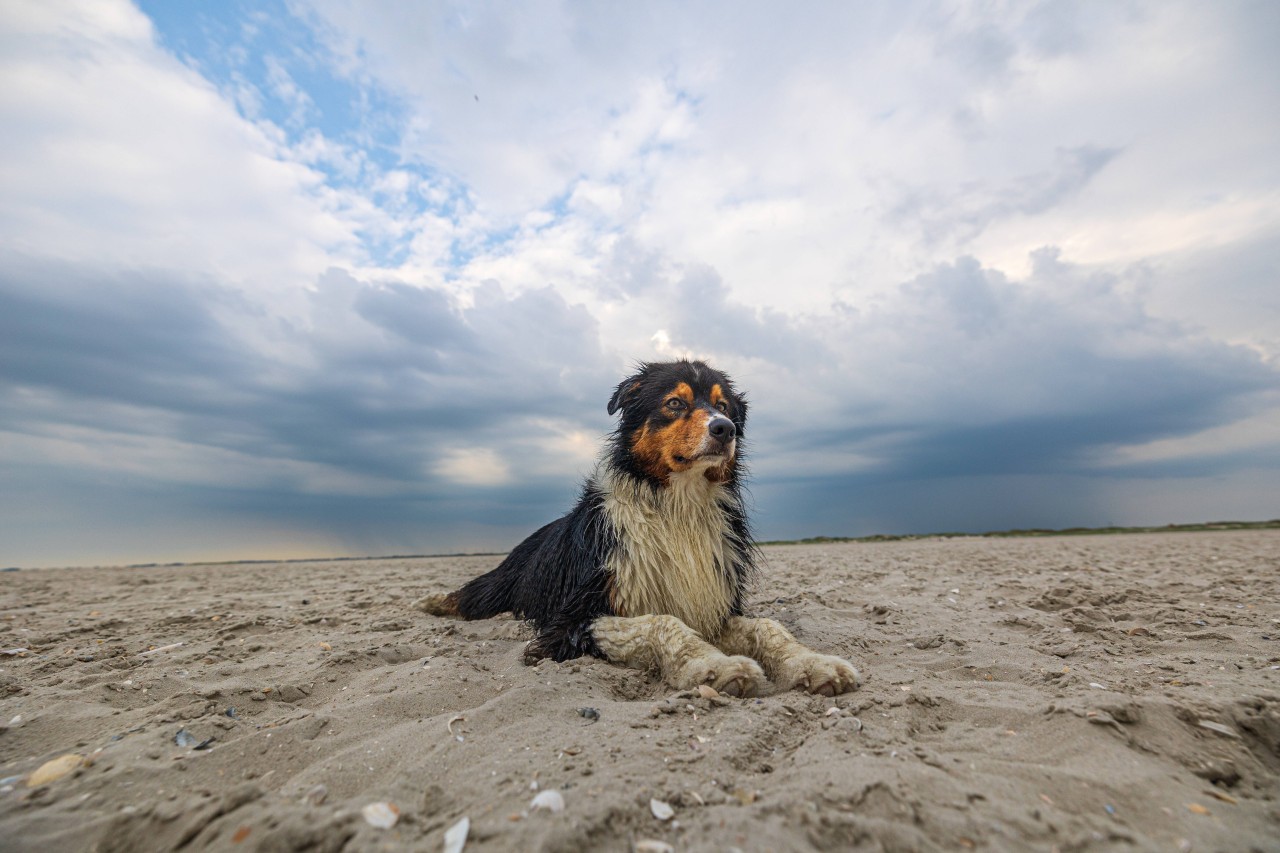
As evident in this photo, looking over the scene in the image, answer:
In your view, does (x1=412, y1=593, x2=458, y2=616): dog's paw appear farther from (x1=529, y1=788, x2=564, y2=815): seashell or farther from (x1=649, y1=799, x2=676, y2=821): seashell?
(x1=649, y1=799, x2=676, y2=821): seashell

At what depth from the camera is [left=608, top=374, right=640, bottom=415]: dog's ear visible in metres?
4.66

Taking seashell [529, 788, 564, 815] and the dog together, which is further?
the dog

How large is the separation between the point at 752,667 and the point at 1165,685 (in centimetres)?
203

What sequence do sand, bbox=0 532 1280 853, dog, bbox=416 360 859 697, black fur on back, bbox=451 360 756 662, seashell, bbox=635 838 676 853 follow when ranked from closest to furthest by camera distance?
seashell, bbox=635 838 676 853 → sand, bbox=0 532 1280 853 → dog, bbox=416 360 859 697 → black fur on back, bbox=451 360 756 662

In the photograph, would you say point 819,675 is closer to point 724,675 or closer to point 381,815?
point 724,675

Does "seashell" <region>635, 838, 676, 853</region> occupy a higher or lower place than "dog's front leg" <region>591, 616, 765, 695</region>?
lower

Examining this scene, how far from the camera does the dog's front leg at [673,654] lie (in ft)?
9.82

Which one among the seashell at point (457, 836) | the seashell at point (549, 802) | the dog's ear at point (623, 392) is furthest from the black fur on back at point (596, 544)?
the seashell at point (457, 836)

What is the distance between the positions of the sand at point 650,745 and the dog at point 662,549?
32 centimetres

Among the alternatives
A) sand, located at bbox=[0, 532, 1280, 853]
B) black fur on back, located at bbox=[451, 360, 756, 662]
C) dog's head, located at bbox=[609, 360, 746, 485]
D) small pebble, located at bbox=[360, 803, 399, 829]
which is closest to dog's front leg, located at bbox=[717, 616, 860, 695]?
sand, located at bbox=[0, 532, 1280, 853]

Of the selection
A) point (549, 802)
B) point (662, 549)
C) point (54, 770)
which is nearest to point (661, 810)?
point (549, 802)

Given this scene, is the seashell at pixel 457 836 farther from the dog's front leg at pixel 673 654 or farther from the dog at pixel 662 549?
the dog at pixel 662 549

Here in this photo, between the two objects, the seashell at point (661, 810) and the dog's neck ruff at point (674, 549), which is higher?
the dog's neck ruff at point (674, 549)

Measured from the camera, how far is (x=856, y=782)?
1.84 meters
